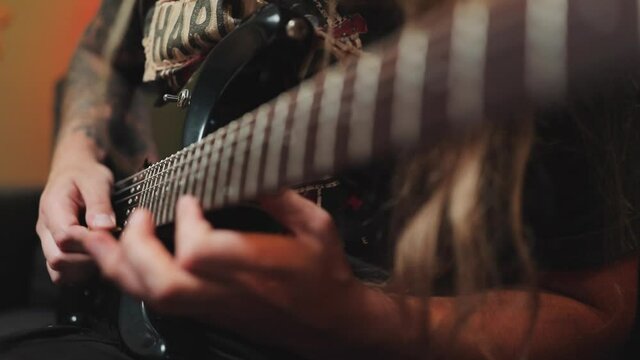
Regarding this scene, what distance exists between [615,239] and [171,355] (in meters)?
0.41

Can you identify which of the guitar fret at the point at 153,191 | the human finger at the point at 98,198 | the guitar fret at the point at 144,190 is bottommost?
the human finger at the point at 98,198

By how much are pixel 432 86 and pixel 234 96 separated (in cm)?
30

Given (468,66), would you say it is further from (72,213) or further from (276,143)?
(72,213)

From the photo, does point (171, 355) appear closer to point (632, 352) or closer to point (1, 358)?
point (1, 358)

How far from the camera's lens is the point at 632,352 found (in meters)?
0.66

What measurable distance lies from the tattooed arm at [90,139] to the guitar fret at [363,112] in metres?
0.38

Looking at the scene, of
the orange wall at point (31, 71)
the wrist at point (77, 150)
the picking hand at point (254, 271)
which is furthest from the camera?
the orange wall at point (31, 71)

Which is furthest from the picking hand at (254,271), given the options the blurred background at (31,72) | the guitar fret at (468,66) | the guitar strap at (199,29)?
the blurred background at (31,72)

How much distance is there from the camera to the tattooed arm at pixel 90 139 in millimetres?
722

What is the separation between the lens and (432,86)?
1.11ft

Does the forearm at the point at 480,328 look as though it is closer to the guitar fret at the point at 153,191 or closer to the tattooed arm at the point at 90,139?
the guitar fret at the point at 153,191

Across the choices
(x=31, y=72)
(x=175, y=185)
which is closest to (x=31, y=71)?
(x=31, y=72)

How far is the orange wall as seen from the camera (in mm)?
1546

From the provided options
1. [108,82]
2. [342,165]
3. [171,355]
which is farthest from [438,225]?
[108,82]
